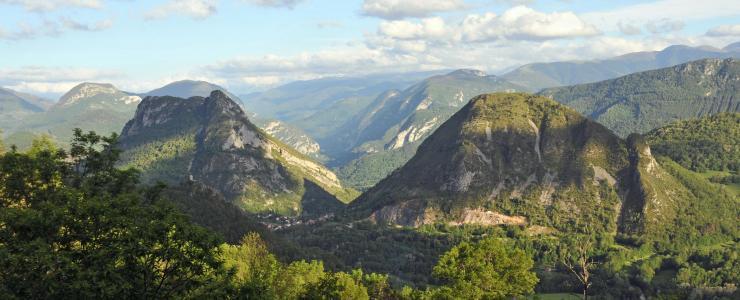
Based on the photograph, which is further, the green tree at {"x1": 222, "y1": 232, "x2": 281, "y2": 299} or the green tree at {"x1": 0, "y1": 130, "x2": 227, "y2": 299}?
the green tree at {"x1": 222, "y1": 232, "x2": 281, "y2": 299}

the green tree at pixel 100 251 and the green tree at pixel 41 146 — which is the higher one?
the green tree at pixel 41 146

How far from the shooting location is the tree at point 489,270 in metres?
99.2

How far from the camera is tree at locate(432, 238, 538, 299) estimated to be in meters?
99.2

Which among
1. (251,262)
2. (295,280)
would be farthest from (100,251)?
(251,262)

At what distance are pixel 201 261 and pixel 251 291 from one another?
583 cm

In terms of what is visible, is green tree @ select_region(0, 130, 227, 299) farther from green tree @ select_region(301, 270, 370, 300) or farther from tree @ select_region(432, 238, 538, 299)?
tree @ select_region(432, 238, 538, 299)

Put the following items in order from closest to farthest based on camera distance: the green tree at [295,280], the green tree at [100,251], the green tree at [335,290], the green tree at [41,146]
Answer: the green tree at [100,251], the green tree at [41,146], the green tree at [335,290], the green tree at [295,280]

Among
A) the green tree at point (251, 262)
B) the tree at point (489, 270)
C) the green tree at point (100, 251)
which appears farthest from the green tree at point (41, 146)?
the tree at point (489, 270)

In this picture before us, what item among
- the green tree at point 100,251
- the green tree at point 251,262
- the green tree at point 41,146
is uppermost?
the green tree at point 41,146

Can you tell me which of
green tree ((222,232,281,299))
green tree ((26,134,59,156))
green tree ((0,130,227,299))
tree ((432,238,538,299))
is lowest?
green tree ((222,232,281,299))

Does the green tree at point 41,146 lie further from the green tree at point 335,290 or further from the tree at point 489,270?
the tree at point 489,270

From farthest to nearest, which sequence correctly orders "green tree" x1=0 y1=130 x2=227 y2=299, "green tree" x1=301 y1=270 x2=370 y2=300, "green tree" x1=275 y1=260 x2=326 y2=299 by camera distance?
"green tree" x1=275 y1=260 x2=326 y2=299 < "green tree" x1=301 y1=270 x2=370 y2=300 < "green tree" x1=0 y1=130 x2=227 y2=299

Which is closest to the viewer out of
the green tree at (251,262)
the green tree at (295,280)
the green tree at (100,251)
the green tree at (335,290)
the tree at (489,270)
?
the green tree at (100,251)

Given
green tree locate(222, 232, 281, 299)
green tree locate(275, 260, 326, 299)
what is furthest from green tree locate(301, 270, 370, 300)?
green tree locate(222, 232, 281, 299)
